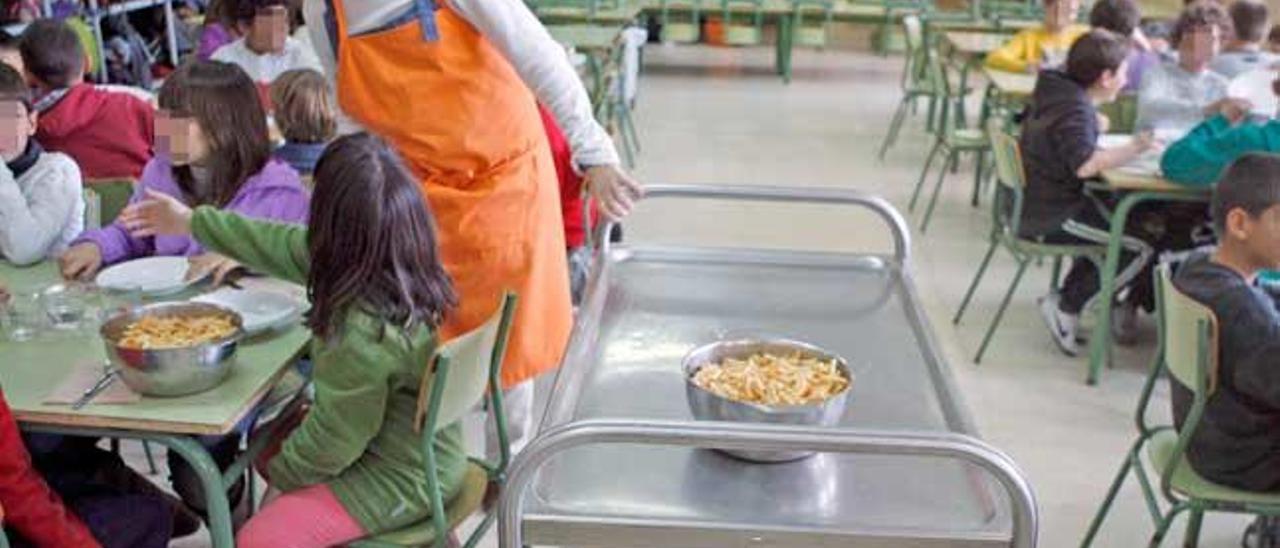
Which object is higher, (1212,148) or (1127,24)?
(1127,24)

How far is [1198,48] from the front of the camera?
4742 mm

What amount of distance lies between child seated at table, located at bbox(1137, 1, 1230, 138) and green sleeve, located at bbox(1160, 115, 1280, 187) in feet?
1.70

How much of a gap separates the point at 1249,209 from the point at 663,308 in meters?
1.47

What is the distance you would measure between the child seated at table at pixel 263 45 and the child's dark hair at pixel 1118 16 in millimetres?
3301

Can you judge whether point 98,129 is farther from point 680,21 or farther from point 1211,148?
point 680,21

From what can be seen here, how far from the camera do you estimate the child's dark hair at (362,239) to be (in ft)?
6.34

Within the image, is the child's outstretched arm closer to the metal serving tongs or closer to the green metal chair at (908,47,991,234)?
the metal serving tongs

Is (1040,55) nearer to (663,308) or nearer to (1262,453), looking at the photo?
(1262,453)

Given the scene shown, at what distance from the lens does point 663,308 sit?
1.95 m

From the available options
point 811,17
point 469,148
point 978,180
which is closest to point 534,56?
point 469,148

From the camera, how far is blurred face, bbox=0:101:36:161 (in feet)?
8.71

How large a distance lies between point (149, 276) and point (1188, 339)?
6.47 feet

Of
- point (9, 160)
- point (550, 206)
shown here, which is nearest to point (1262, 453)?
point (550, 206)

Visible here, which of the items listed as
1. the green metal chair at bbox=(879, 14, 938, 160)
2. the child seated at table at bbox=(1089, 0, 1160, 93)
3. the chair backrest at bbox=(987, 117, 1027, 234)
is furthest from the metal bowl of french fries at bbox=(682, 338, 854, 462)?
the green metal chair at bbox=(879, 14, 938, 160)
